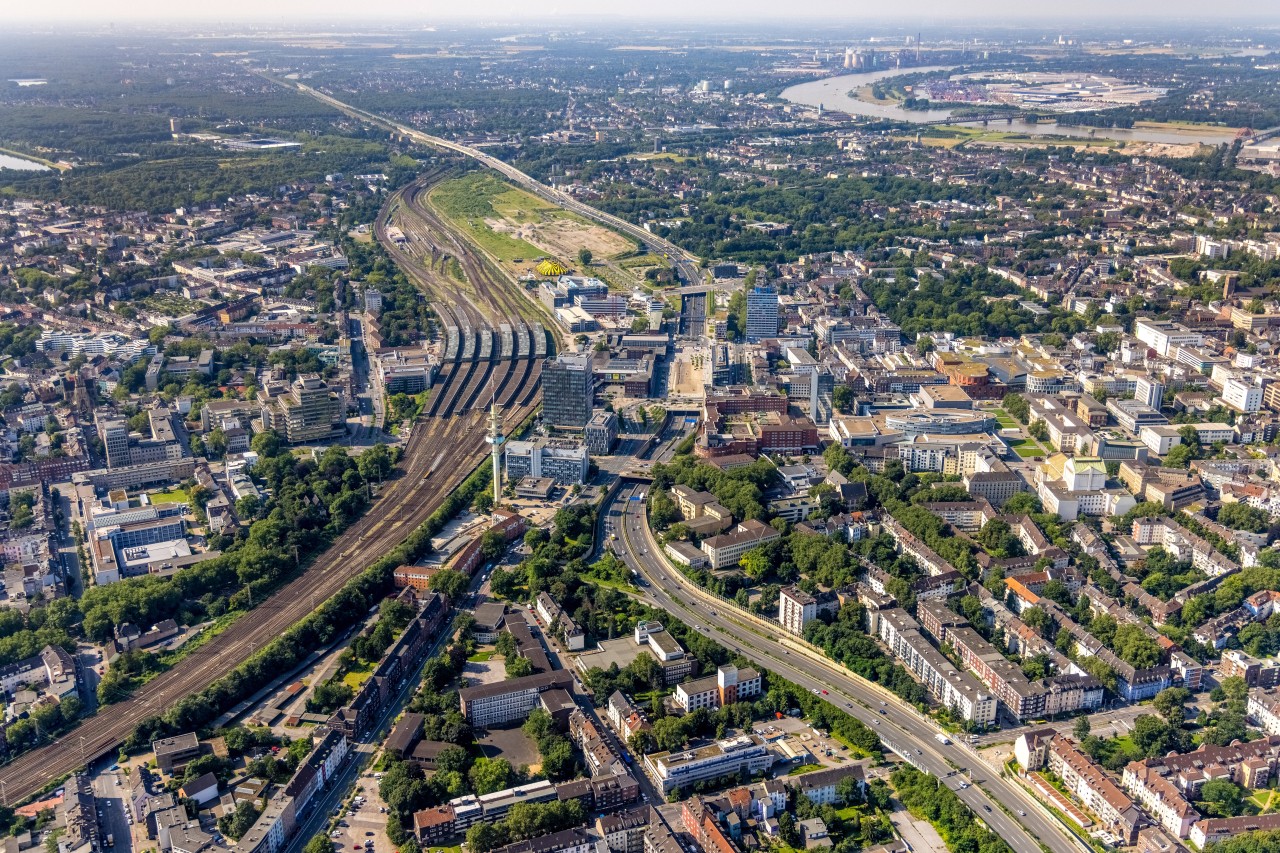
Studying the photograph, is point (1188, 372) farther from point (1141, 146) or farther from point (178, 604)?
point (1141, 146)

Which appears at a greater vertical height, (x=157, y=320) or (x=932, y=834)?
(x=157, y=320)

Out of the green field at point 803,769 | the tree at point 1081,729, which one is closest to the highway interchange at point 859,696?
the green field at point 803,769

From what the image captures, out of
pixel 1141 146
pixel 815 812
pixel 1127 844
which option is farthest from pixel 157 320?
pixel 1141 146

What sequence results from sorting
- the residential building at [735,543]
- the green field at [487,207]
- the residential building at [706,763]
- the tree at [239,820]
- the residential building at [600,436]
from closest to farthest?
1. the tree at [239,820]
2. the residential building at [706,763]
3. the residential building at [735,543]
4. the residential building at [600,436]
5. the green field at [487,207]

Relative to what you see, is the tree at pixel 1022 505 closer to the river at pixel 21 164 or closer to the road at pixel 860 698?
the road at pixel 860 698

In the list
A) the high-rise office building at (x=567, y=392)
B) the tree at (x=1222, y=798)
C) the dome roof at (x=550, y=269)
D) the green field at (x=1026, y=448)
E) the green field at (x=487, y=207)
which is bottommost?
the tree at (x=1222, y=798)

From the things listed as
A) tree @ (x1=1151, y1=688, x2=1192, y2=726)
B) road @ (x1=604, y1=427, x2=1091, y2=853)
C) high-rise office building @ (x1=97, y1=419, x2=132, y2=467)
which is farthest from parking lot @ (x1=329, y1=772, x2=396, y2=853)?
high-rise office building @ (x1=97, y1=419, x2=132, y2=467)

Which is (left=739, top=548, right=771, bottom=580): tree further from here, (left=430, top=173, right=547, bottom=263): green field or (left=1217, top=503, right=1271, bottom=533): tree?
(left=430, top=173, right=547, bottom=263): green field

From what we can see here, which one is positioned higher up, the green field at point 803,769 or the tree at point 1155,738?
the tree at point 1155,738
